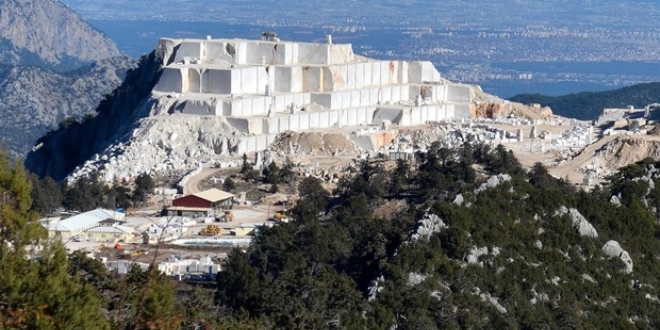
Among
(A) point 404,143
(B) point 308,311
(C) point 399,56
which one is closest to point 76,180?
(A) point 404,143

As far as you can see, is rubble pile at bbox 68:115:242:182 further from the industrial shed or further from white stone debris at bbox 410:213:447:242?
white stone debris at bbox 410:213:447:242

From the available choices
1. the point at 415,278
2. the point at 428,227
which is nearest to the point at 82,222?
the point at 428,227

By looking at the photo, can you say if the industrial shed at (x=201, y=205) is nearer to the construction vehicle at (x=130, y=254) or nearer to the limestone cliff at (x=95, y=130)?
the construction vehicle at (x=130, y=254)

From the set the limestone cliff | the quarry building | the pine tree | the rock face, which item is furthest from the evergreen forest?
the limestone cliff

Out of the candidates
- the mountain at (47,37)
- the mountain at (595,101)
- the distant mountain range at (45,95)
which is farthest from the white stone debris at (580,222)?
the mountain at (47,37)

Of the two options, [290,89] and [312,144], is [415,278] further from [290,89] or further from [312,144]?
[290,89]
